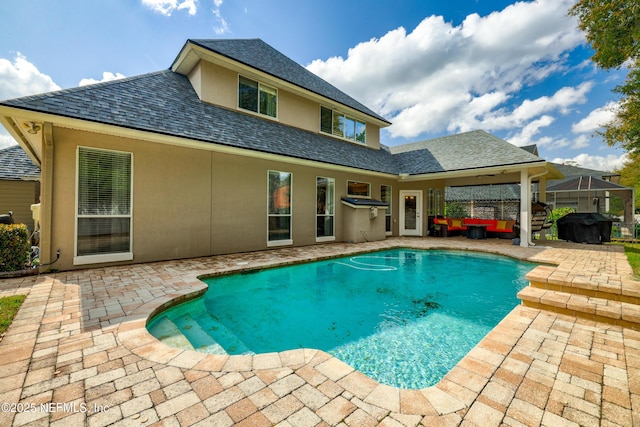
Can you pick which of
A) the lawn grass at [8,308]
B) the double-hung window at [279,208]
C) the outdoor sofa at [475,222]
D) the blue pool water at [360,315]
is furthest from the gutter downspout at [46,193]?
the outdoor sofa at [475,222]

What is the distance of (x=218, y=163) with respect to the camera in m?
7.40

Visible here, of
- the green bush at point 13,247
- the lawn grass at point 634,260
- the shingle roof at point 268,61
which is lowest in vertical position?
the lawn grass at point 634,260

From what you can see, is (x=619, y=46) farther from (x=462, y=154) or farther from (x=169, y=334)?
(x=169, y=334)

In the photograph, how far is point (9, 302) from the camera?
3.52m

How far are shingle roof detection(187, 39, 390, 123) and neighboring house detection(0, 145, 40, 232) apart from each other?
901cm

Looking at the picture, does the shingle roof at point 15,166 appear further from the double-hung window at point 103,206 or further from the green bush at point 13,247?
the double-hung window at point 103,206

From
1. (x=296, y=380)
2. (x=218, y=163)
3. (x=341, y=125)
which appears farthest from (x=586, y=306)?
(x=341, y=125)

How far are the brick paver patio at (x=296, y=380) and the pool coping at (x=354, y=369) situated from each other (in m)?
0.01

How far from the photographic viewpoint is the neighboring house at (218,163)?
5.42 m

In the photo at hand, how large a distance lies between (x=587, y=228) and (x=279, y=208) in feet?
40.5

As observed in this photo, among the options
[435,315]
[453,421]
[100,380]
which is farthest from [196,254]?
[453,421]

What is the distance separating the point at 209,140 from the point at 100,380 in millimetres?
5859

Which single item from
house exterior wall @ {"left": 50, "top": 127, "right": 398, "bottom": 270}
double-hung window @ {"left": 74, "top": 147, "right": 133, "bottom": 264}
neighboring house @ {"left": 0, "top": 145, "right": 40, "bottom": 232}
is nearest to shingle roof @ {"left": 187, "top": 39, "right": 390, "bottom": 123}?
house exterior wall @ {"left": 50, "top": 127, "right": 398, "bottom": 270}

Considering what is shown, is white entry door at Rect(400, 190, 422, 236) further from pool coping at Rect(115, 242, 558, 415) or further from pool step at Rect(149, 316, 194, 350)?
pool step at Rect(149, 316, 194, 350)
